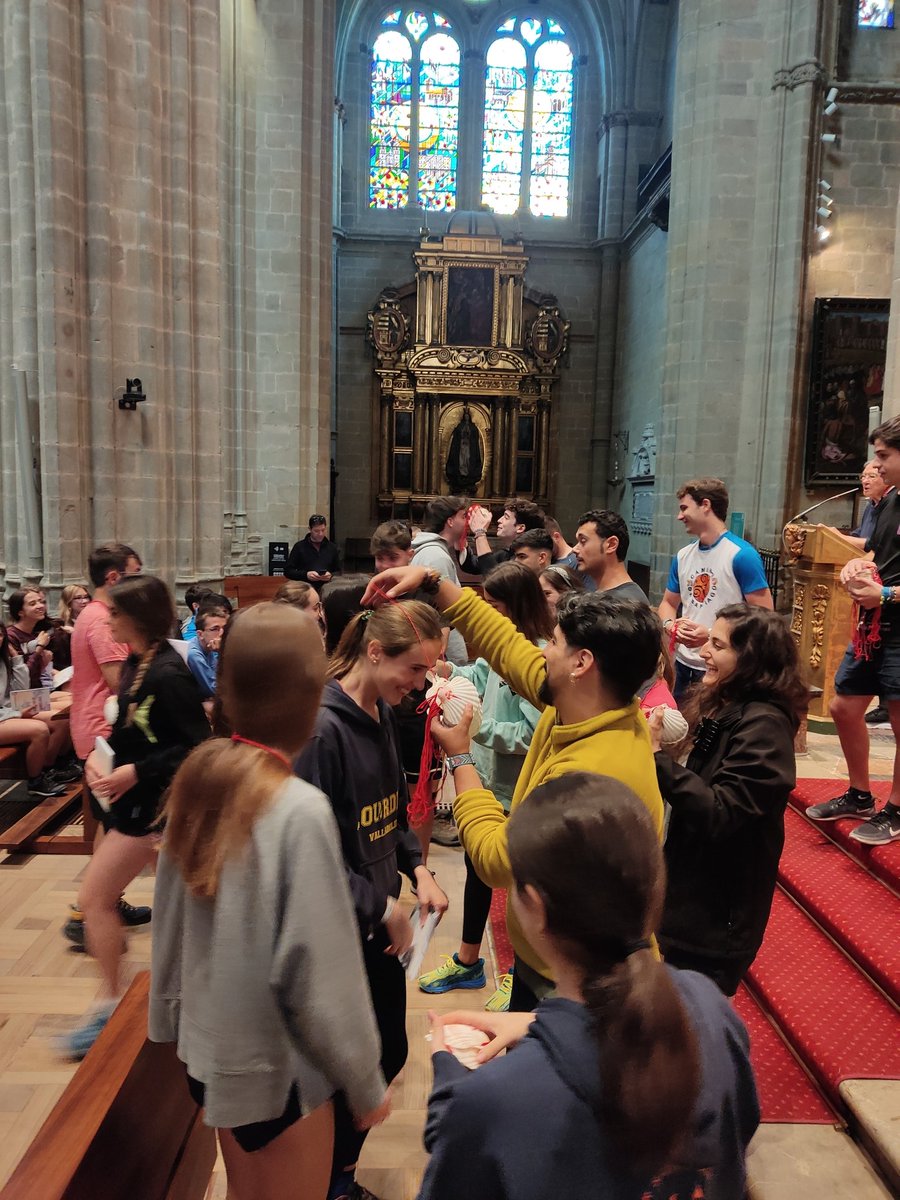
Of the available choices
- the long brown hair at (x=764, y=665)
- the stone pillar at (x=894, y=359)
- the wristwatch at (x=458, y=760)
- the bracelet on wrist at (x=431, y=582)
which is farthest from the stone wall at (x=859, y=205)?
the wristwatch at (x=458, y=760)

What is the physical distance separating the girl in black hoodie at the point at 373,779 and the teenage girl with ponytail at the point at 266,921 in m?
0.43

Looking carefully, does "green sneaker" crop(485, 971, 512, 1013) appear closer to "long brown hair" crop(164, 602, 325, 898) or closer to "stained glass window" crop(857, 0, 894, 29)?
"long brown hair" crop(164, 602, 325, 898)

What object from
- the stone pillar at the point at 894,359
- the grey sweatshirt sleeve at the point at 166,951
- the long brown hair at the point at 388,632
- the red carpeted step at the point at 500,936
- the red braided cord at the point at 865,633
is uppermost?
the stone pillar at the point at 894,359

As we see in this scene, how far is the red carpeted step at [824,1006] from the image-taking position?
2693mm

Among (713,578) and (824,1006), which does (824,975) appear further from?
(713,578)

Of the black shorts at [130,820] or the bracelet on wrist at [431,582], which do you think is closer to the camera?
the bracelet on wrist at [431,582]

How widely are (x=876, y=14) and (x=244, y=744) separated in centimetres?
1349

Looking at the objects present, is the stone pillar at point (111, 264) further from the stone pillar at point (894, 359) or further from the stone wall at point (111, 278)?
the stone pillar at point (894, 359)

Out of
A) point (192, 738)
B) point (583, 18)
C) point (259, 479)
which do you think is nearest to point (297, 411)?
point (259, 479)

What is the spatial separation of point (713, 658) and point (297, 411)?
1057 cm

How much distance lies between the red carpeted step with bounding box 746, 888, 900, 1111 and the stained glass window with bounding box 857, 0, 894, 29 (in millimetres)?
12043

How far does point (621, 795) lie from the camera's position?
1.10m

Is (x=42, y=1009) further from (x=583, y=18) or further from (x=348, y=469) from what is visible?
(x=583, y=18)

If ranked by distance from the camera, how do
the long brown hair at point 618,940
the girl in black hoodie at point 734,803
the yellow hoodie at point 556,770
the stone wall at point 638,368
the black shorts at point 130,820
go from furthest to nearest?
1. the stone wall at point 638,368
2. the black shorts at point 130,820
3. the girl in black hoodie at point 734,803
4. the yellow hoodie at point 556,770
5. the long brown hair at point 618,940
